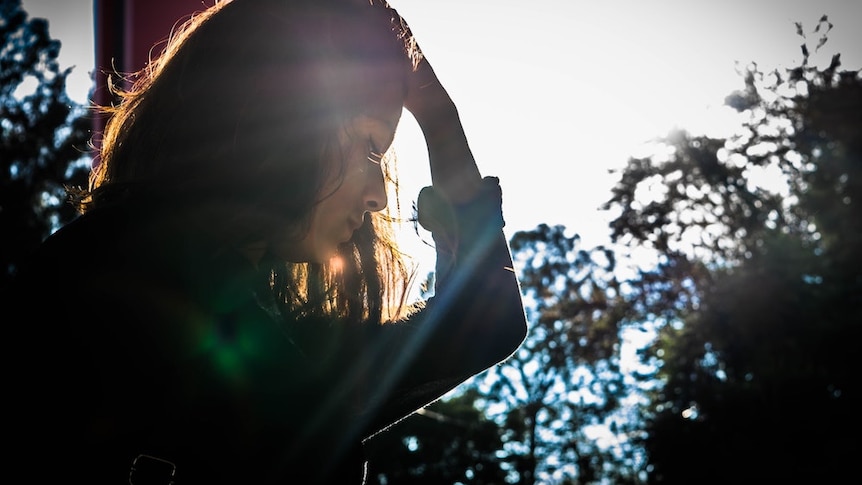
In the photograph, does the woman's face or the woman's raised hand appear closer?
the woman's face

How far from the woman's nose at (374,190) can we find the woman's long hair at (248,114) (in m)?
0.17

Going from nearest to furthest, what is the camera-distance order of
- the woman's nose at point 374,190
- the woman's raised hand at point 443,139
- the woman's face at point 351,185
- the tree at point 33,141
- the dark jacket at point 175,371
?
the dark jacket at point 175,371 → the woman's face at point 351,185 → the woman's nose at point 374,190 → the woman's raised hand at point 443,139 → the tree at point 33,141

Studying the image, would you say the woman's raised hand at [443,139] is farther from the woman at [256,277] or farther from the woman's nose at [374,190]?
the woman's nose at [374,190]

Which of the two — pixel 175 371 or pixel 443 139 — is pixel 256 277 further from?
pixel 443 139

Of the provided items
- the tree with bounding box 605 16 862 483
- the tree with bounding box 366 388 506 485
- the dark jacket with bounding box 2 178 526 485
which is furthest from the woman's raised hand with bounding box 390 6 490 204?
the tree with bounding box 366 388 506 485

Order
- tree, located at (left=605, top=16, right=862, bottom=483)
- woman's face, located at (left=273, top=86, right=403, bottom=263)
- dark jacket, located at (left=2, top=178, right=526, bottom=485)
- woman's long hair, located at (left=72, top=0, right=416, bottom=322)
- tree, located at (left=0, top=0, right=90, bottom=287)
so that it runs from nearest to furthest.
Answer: dark jacket, located at (left=2, top=178, right=526, bottom=485)
woman's long hair, located at (left=72, top=0, right=416, bottom=322)
woman's face, located at (left=273, top=86, right=403, bottom=263)
tree, located at (left=605, top=16, right=862, bottom=483)
tree, located at (left=0, top=0, right=90, bottom=287)

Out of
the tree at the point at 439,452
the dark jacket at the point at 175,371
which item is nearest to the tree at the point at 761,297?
the tree at the point at 439,452

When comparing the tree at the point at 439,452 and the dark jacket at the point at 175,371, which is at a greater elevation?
the tree at the point at 439,452

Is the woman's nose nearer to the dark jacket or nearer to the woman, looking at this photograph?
the woman

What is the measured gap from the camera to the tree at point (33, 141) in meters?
16.8

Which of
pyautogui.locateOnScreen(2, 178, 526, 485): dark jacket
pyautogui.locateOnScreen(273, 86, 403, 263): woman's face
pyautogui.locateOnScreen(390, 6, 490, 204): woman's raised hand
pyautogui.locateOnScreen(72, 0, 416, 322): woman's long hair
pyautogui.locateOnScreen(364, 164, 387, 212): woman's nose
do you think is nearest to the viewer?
pyautogui.locateOnScreen(2, 178, 526, 485): dark jacket

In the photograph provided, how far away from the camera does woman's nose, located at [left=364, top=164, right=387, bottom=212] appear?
58.2 inches

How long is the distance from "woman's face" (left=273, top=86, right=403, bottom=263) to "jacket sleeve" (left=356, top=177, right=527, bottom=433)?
0.92ft

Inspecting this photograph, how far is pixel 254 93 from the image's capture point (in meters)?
1.21
